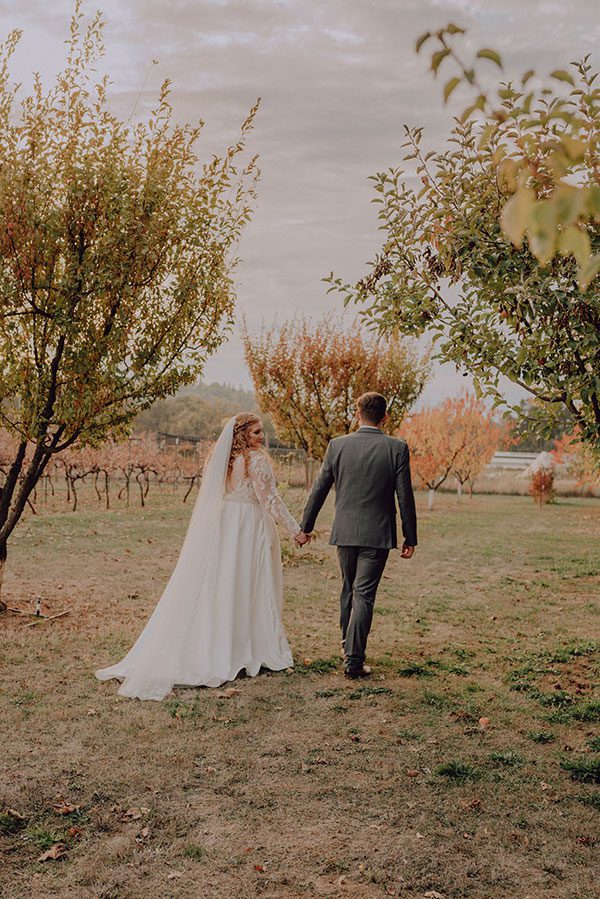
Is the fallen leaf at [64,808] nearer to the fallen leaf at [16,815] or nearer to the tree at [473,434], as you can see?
the fallen leaf at [16,815]

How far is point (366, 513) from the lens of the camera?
6.86 metres

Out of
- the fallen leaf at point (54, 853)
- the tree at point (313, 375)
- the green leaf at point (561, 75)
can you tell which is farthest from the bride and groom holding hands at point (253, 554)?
the tree at point (313, 375)

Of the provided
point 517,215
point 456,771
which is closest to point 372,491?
point 456,771

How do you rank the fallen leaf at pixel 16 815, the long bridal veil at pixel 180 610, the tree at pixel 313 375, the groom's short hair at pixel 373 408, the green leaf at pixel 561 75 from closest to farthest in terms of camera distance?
the green leaf at pixel 561 75
the fallen leaf at pixel 16 815
the long bridal veil at pixel 180 610
the groom's short hair at pixel 373 408
the tree at pixel 313 375

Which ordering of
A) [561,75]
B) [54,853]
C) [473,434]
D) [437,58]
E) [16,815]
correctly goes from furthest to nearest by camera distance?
[473,434] < [16,815] < [54,853] < [561,75] < [437,58]

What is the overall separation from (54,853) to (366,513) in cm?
378

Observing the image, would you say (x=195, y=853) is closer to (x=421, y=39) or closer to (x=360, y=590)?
(x=360, y=590)

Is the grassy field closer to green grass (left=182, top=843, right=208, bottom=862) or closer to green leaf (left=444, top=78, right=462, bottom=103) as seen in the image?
green grass (left=182, top=843, right=208, bottom=862)

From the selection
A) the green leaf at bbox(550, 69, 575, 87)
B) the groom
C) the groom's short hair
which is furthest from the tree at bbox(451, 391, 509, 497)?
the green leaf at bbox(550, 69, 575, 87)

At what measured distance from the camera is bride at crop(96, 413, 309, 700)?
6562 millimetres

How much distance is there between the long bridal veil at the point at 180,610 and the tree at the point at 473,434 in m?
25.4

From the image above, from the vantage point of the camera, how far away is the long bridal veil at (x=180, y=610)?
6.31 meters

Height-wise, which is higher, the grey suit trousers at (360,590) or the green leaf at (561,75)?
the green leaf at (561,75)

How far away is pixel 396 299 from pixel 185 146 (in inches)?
153
